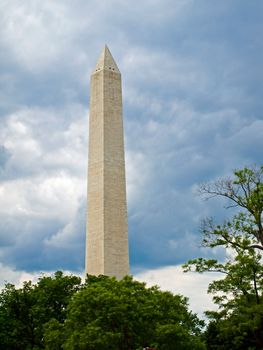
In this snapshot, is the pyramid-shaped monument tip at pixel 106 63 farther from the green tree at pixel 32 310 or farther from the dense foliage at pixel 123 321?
the dense foliage at pixel 123 321

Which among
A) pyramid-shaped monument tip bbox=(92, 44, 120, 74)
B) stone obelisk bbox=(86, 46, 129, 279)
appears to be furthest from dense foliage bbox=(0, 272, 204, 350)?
pyramid-shaped monument tip bbox=(92, 44, 120, 74)

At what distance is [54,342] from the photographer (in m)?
40.6

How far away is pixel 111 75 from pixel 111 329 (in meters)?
31.2

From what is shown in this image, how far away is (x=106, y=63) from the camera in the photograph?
6147cm

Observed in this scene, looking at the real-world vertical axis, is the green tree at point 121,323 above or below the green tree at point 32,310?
below

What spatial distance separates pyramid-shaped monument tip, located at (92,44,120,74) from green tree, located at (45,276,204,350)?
27999 mm

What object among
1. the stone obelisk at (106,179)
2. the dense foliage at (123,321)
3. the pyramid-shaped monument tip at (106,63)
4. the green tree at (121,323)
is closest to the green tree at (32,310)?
the dense foliage at (123,321)

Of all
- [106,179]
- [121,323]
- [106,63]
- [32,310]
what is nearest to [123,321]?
[121,323]

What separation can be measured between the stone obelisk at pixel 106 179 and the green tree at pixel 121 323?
16280 mm

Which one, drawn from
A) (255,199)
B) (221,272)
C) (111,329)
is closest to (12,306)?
(111,329)

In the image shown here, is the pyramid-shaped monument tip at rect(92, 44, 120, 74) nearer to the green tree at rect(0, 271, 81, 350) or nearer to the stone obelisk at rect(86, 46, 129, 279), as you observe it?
the stone obelisk at rect(86, 46, 129, 279)

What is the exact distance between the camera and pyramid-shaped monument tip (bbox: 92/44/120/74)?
2404 inches

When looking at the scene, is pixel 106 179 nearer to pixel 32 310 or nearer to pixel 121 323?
pixel 32 310

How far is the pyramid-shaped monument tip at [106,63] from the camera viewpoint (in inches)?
2404
